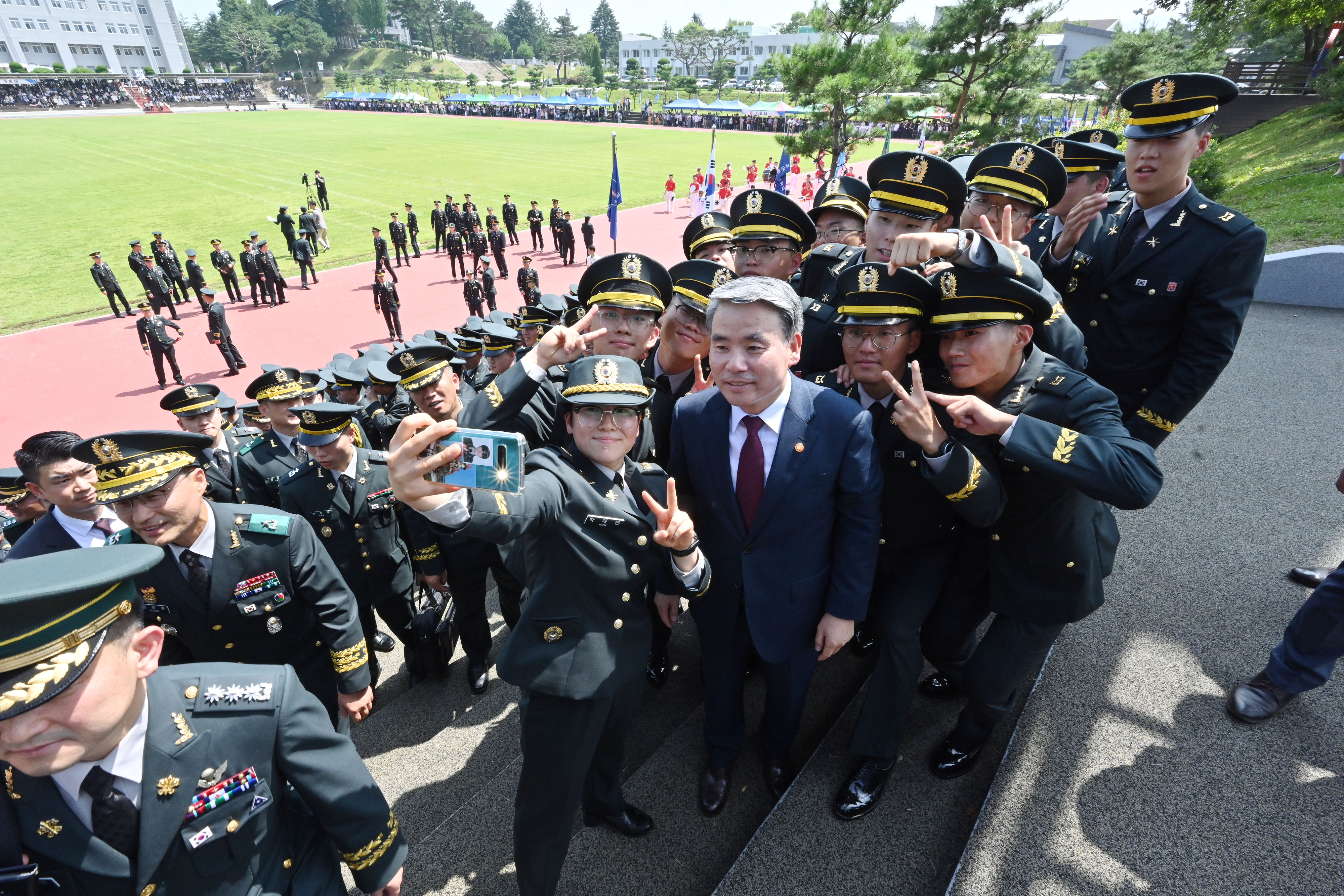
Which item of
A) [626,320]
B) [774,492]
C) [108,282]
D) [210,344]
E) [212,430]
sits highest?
[626,320]

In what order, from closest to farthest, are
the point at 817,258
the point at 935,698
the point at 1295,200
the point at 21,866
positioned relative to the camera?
the point at 21,866
the point at 935,698
the point at 817,258
the point at 1295,200

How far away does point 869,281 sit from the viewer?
3.01 meters

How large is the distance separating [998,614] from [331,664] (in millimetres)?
3565

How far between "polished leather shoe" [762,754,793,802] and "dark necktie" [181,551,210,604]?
2.92 meters

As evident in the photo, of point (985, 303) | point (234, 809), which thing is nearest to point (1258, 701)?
point (985, 303)

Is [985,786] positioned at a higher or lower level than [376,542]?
lower

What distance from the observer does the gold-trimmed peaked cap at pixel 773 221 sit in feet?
14.6

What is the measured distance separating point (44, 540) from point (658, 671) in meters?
3.93

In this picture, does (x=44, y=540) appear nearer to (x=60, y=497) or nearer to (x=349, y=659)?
(x=60, y=497)

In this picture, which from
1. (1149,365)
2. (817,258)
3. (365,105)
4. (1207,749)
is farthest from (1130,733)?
(365,105)

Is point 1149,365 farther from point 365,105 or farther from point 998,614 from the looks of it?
point 365,105

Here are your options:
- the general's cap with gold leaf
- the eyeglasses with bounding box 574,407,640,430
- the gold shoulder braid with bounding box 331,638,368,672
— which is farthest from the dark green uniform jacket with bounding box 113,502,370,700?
the eyeglasses with bounding box 574,407,640,430

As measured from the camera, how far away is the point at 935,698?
150 inches

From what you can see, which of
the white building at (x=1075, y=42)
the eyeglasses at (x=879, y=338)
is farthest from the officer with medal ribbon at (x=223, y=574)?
the white building at (x=1075, y=42)
